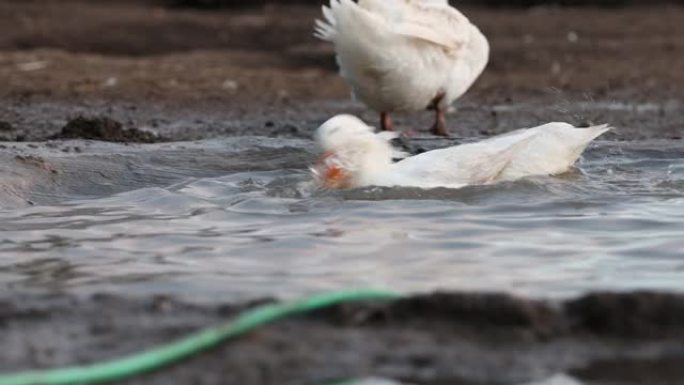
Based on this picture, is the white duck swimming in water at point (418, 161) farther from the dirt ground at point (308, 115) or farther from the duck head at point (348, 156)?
the dirt ground at point (308, 115)

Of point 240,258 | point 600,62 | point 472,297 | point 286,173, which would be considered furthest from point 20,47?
point 472,297

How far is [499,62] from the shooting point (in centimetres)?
1532

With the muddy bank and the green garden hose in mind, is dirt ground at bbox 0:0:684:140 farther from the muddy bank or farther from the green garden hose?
the green garden hose

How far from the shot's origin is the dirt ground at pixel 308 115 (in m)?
4.10

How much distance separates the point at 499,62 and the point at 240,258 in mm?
10012

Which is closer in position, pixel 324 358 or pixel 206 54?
pixel 324 358

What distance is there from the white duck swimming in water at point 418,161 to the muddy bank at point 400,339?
235 centimetres

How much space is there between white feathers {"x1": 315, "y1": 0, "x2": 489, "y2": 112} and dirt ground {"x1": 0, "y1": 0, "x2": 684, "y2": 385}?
3.12ft

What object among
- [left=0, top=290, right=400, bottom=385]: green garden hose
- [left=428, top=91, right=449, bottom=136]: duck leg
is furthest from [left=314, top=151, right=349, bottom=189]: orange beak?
[left=428, top=91, right=449, bottom=136]: duck leg

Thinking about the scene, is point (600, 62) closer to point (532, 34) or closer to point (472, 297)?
point (532, 34)

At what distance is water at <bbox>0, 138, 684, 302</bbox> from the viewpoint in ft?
17.2

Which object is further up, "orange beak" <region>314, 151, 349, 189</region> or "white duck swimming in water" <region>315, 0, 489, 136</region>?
"white duck swimming in water" <region>315, 0, 489, 136</region>

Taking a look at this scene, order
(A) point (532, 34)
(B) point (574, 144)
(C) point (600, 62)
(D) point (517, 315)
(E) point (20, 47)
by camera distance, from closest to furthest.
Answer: (D) point (517, 315), (B) point (574, 144), (C) point (600, 62), (E) point (20, 47), (A) point (532, 34)

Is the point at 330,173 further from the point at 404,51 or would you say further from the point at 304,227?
the point at 404,51
